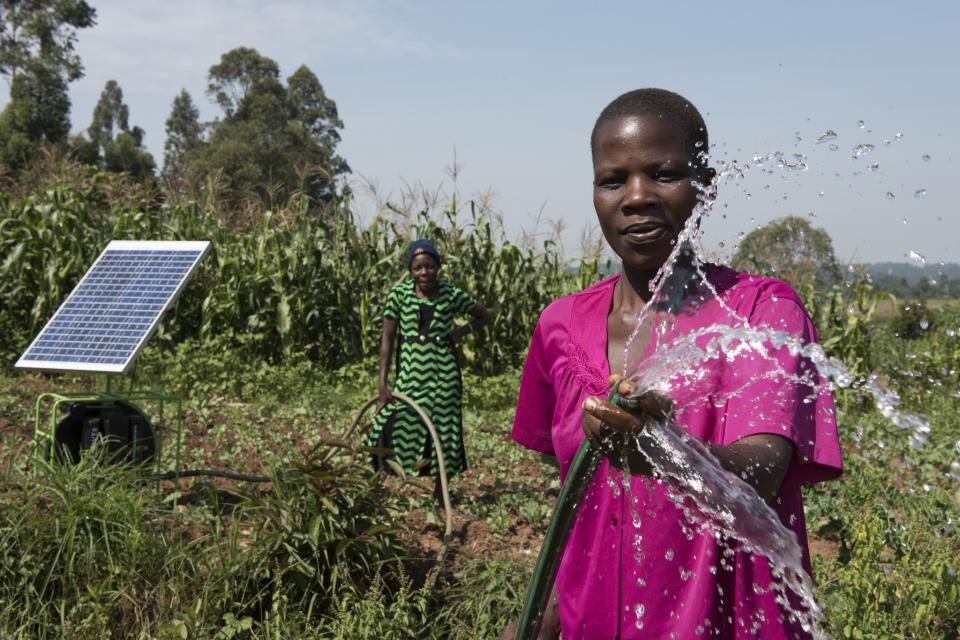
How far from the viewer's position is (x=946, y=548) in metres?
3.37

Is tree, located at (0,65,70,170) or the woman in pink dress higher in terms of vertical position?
tree, located at (0,65,70,170)

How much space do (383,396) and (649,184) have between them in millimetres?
3914

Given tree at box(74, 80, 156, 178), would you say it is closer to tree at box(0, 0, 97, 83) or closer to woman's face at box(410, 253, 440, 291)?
tree at box(0, 0, 97, 83)

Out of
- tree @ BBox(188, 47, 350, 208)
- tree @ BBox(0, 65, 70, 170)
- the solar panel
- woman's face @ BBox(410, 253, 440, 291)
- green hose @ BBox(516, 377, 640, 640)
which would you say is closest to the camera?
green hose @ BBox(516, 377, 640, 640)

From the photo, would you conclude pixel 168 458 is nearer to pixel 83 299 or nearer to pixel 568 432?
pixel 83 299

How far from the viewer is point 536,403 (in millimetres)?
1917

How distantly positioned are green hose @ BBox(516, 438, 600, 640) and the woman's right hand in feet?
11.8

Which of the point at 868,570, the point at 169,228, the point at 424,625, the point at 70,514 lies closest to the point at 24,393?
the point at 169,228

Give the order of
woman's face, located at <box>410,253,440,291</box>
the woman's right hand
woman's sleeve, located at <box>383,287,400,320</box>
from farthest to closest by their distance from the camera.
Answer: woman's sleeve, located at <box>383,287,400,320</box>
woman's face, located at <box>410,253,440,291</box>
the woman's right hand

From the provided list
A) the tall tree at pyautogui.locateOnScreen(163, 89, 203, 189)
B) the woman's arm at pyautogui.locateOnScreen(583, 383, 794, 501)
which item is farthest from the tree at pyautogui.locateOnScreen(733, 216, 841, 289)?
the tall tree at pyautogui.locateOnScreen(163, 89, 203, 189)

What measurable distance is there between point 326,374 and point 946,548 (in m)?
7.61

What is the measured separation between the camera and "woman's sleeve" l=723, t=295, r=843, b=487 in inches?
56.0

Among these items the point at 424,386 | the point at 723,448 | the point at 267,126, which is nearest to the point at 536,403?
the point at 723,448

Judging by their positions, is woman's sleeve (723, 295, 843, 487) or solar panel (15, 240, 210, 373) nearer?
woman's sleeve (723, 295, 843, 487)
